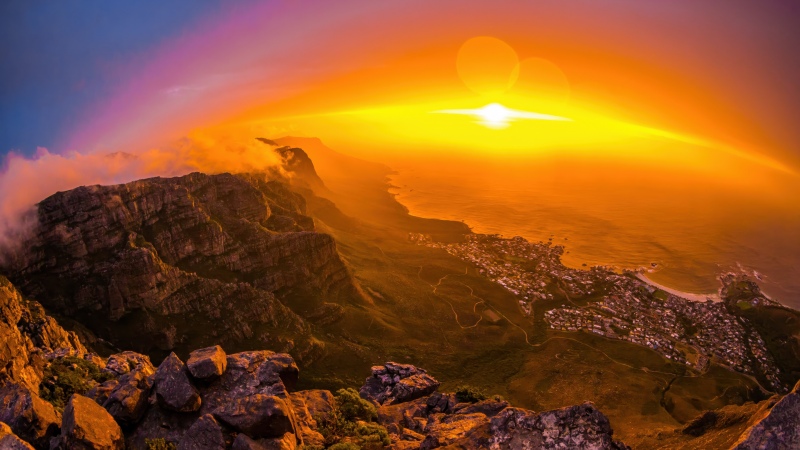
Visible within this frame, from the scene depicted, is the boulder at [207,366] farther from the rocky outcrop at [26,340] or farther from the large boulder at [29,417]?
the rocky outcrop at [26,340]

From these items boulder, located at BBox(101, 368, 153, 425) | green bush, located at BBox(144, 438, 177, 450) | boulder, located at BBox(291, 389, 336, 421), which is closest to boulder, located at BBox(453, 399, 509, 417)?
boulder, located at BBox(291, 389, 336, 421)

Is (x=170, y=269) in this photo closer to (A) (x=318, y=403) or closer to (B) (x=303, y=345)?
(B) (x=303, y=345)

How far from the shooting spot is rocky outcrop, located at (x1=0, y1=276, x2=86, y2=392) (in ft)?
91.7

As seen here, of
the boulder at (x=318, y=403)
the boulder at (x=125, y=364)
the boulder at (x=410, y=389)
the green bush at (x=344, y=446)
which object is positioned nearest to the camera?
the green bush at (x=344, y=446)

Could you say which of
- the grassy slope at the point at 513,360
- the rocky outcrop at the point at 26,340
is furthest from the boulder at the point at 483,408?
the grassy slope at the point at 513,360

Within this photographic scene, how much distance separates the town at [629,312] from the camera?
92.9m

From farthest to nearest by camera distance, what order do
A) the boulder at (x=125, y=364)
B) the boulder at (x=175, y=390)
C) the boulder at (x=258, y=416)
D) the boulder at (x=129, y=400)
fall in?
the boulder at (x=125, y=364) → the boulder at (x=175, y=390) → the boulder at (x=129, y=400) → the boulder at (x=258, y=416)

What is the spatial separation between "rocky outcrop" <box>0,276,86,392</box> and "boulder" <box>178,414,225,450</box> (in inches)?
729

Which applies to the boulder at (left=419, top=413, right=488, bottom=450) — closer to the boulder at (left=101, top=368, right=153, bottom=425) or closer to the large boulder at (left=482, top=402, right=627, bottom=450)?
the large boulder at (left=482, top=402, right=627, bottom=450)

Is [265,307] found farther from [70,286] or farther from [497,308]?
[497,308]

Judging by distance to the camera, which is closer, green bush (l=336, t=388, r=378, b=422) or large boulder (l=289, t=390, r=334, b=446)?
large boulder (l=289, t=390, r=334, b=446)

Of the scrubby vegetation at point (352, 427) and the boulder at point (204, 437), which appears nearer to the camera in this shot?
the boulder at point (204, 437)

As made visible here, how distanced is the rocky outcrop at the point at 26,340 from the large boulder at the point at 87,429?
13810 millimetres

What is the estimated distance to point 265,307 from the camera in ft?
253
